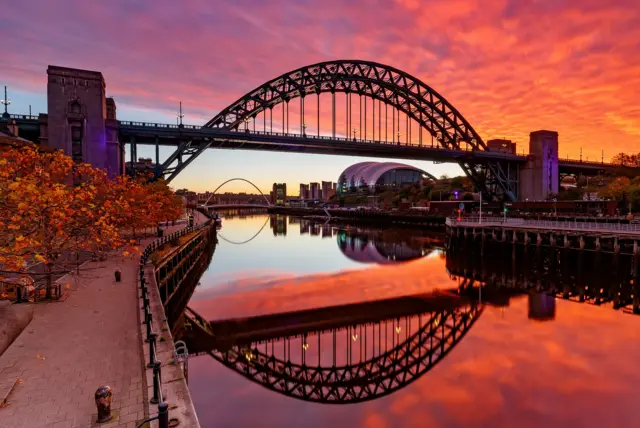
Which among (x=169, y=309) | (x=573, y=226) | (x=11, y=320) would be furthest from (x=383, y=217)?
(x=11, y=320)

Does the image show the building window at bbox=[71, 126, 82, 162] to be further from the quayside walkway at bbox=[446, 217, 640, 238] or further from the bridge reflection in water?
the quayside walkway at bbox=[446, 217, 640, 238]

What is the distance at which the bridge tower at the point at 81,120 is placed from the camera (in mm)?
41406

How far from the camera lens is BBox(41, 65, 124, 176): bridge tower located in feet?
136

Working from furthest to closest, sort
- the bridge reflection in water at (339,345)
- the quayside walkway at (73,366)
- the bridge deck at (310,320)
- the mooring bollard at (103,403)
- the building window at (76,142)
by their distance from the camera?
1. the building window at (76,142)
2. the bridge deck at (310,320)
3. the bridge reflection in water at (339,345)
4. the quayside walkway at (73,366)
5. the mooring bollard at (103,403)

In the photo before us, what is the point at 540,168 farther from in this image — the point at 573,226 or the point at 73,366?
the point at 73,366

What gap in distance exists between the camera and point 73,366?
9.04 metres

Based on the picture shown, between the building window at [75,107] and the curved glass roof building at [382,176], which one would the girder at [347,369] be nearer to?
the building window at [75,107]

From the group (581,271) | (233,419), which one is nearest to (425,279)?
(581,271)

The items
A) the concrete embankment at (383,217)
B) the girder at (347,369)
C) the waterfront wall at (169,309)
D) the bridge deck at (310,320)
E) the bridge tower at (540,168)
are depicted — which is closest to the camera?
the waterfront wall at (169,309)

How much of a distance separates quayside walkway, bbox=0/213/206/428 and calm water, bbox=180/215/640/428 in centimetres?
322

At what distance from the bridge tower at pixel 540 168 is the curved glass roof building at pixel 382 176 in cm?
9464

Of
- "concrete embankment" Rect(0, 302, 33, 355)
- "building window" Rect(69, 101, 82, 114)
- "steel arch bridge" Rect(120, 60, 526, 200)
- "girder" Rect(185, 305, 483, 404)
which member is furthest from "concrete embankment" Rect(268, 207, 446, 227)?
"concrete embankment" Rect(0, 302, 33, 355)

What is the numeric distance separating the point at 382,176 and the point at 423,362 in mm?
164651

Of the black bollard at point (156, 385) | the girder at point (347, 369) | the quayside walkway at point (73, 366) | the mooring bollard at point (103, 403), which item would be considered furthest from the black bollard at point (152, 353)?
the girder at point (347, 369)
